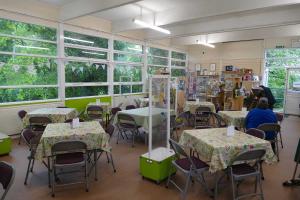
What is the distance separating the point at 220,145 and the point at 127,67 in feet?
22.5

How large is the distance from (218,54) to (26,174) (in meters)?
10.7

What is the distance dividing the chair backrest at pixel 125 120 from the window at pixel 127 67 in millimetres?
3264

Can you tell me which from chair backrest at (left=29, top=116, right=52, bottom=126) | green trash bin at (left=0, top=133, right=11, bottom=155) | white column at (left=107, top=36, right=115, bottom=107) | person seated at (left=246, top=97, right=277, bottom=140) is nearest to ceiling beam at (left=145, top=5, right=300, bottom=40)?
white column at (left=107, top=36, right=115, bottom=107)

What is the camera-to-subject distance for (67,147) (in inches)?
117

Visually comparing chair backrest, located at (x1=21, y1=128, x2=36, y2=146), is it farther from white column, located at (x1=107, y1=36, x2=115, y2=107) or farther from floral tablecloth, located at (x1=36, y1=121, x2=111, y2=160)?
white column, located at (x1=107, y1=36, x2=115, y2=107)

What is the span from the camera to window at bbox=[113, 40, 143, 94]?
8.62 metres

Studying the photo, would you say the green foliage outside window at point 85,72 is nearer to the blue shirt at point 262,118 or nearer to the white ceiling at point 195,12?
the white ceiling at point 195,12

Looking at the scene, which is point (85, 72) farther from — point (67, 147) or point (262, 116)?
point (262, 116)

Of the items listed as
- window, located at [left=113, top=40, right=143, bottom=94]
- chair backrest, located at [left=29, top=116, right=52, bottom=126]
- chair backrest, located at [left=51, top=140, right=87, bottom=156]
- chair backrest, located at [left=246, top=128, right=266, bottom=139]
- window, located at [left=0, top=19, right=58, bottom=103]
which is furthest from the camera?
window, located at [left=113, top=40, right=143, bottom=94]

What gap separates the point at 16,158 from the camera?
14.2ft

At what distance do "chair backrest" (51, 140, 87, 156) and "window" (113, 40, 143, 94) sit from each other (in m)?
5.66

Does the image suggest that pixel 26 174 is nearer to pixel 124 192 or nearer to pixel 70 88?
pixel 124 192

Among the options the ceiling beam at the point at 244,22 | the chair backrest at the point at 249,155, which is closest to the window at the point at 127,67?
the ceiling beam at the point at 244,22

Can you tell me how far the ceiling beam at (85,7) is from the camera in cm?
505
